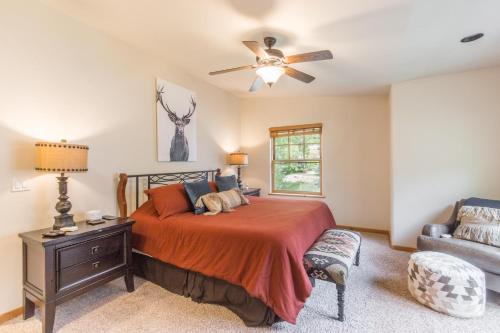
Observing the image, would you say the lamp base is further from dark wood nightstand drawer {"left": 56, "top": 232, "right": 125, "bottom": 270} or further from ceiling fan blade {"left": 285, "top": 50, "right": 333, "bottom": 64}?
ceiling fan blade {"left": 285, "top": 50, "right": 333, "bottom": 64}

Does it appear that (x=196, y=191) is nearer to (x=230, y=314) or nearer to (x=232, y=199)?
(x=232, y=199)

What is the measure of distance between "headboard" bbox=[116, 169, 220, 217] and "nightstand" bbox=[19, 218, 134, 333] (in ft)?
1.75

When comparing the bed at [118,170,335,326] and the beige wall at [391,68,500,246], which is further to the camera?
the beige wall at [391,68,500,246]

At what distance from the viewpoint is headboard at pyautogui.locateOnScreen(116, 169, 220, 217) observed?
10.4 feet

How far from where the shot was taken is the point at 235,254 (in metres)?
2.32

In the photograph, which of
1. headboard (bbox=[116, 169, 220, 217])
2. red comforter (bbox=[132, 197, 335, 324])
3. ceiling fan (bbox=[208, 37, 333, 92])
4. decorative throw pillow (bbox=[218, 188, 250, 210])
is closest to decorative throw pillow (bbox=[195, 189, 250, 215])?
decorative throw pillow (bbox=[218, 188, 250, 210])

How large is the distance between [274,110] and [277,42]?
2.67m

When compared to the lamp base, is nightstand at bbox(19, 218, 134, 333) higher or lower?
lower

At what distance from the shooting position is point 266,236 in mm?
2240

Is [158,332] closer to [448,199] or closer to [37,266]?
[37,266]

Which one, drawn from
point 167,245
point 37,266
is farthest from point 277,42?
point 37,266

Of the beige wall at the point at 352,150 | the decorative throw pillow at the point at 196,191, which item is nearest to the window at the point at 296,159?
the beige wall at the point at 352,150

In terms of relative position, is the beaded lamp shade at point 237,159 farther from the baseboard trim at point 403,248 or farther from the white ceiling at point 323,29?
the baseboard trim at point 403,248

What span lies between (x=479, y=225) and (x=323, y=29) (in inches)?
106
